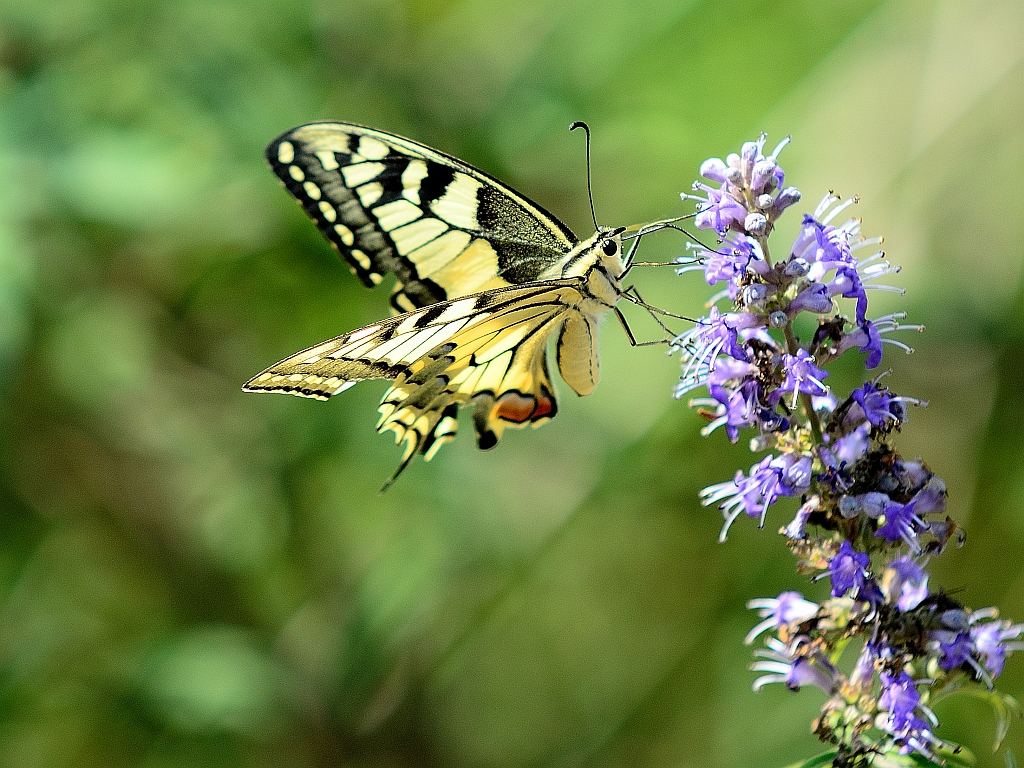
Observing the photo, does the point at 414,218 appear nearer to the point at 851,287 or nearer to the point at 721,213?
the point at 721,213

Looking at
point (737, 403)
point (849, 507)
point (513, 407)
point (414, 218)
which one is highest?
point (414, 218)

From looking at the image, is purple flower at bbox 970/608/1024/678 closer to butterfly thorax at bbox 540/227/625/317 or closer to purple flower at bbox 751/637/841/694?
purple flower at bbox 751/637/841/694

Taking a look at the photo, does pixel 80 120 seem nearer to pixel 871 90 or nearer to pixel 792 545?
pixel 792 545

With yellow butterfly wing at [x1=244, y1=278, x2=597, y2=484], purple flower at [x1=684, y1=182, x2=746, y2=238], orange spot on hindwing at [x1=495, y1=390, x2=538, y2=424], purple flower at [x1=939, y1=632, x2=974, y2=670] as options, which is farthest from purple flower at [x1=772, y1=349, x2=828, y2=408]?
orange spot on hindwing at [x1=495, y1=390, x2=538, y2=424]

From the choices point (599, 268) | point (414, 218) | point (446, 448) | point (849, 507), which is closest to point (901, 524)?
point (849, 507)

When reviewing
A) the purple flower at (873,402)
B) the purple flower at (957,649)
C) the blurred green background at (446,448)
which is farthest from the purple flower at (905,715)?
the blurred green background at (446,448)

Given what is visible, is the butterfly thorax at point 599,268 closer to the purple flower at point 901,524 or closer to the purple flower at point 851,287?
the purple flower at point 851,287

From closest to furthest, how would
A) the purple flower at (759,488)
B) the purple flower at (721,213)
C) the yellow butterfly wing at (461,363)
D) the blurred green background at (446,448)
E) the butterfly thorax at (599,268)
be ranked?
the purple flower at (759,488), the purple flower at (721,213), the yellow butterfly wing at (461,363), the butterfly thorax at (599,268), the blurred green background at (446,448)

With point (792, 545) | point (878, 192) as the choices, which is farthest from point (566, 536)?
point (792, 545)
